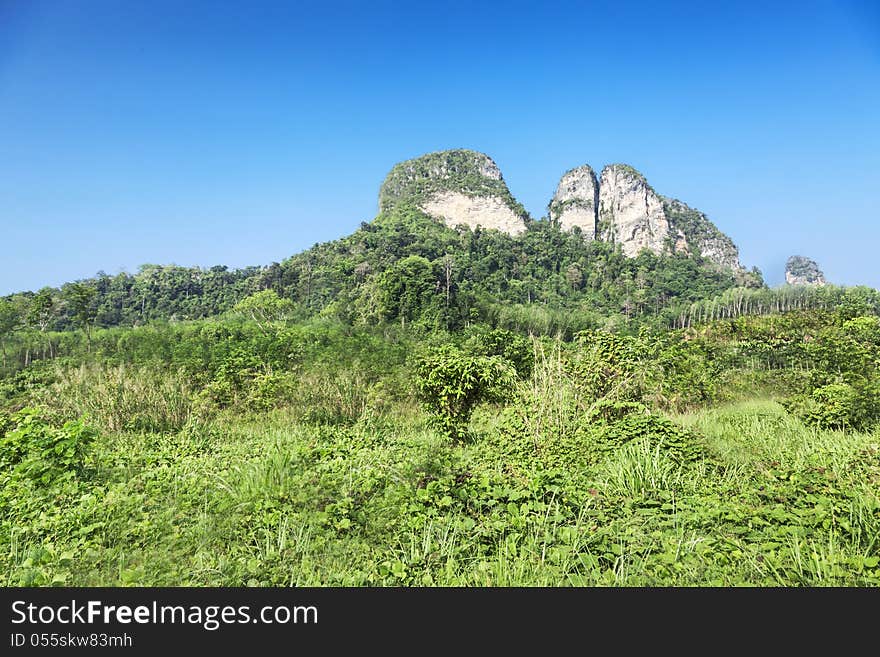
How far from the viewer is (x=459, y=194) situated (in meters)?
94.4

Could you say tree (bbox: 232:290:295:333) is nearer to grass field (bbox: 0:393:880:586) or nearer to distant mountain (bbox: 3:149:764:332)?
distant mountain (bbox: 3:149:764:332)

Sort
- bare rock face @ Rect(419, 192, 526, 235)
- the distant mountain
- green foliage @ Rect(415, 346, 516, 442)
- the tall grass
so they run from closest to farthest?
green foliage @ Rect(415, 346, 516, 442) → the tall grass → the distant mountain → bare rock face @ Rect(419, 192, 526, 235)

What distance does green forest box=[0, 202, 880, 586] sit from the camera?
247 centimetres

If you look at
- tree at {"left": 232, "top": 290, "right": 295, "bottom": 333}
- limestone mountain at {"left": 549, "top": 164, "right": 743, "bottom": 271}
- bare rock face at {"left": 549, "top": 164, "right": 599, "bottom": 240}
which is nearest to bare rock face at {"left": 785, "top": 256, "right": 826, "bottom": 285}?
limestone mountain at {"left": 549, "top": 164, "right": 743, "bottom": 271}

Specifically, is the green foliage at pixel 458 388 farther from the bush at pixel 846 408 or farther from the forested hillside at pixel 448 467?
the bush at pixel 846 408

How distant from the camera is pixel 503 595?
6.73 feet

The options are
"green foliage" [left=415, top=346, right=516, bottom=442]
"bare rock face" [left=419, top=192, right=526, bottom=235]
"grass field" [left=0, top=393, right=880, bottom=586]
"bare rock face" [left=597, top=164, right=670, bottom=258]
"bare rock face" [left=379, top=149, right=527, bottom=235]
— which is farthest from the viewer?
A: "bare rock face" [left=597, top=164, right=670, bottom=258]

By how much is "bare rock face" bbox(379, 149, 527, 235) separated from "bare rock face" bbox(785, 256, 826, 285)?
107662mm

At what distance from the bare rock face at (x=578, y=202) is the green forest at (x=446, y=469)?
110 metres

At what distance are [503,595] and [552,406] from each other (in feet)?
9.30

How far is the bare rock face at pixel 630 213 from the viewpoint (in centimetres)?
10956

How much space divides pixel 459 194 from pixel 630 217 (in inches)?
1780

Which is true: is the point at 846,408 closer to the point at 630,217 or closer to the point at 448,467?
the point at 448,467

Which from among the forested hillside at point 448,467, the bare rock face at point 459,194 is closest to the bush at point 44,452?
the forested hillside at point 448,467
